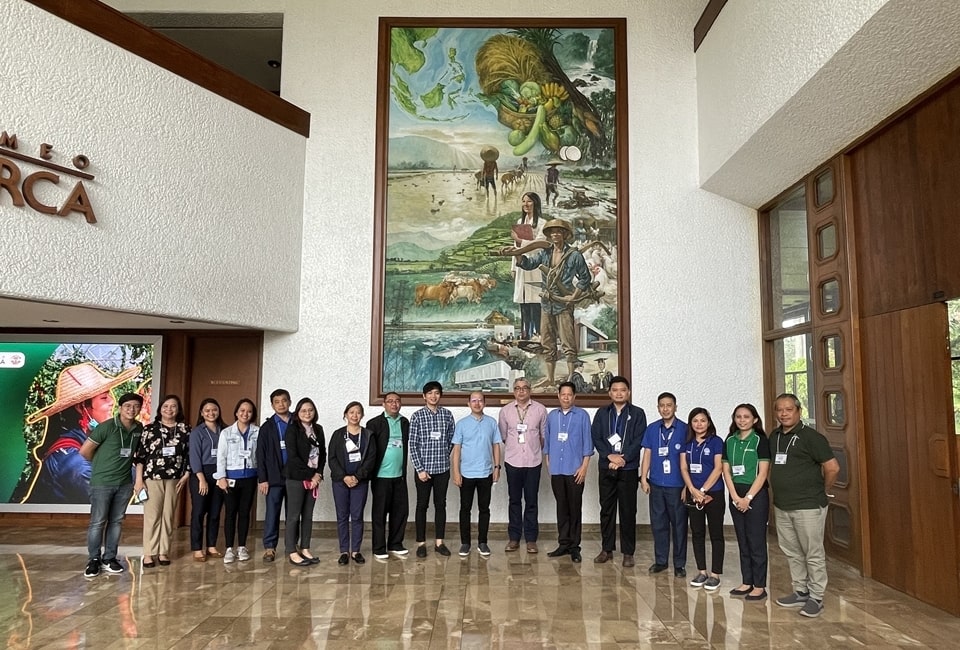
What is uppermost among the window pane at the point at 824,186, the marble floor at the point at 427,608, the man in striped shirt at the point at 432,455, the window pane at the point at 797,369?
the window pane at the point at 824,186

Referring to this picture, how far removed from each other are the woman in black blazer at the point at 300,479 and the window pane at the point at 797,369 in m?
4.74

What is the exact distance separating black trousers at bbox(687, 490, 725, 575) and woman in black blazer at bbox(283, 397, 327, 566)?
3.26 metres

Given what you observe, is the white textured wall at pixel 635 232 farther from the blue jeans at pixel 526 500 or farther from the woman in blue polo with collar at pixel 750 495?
the woman in blue polo with collar at pixel 750 495

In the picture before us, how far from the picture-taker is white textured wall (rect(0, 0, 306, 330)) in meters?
4.68

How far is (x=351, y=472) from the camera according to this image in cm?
564

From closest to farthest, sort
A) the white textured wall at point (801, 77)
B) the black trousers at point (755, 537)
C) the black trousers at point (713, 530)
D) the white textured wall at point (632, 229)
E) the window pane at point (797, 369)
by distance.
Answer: the white textured wall at point (801, 77) < the black trousers at point (755, 537) < the black trousers at point (713, 530) < the window pane at point (797, 369) < the white textured wall at point (632, 229)

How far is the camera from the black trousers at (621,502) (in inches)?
219

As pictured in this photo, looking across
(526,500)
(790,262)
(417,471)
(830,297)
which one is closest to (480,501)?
(526,500)

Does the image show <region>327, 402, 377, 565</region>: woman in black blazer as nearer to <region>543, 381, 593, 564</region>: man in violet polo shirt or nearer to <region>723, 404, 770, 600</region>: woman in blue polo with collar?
<region>543, 381, 593, 564</region>: man in violet polo shirt

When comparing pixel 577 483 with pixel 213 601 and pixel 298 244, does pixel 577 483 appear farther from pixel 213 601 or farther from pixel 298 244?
pixel 298 244

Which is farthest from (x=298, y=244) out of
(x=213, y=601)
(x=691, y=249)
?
(x=691, y=249)

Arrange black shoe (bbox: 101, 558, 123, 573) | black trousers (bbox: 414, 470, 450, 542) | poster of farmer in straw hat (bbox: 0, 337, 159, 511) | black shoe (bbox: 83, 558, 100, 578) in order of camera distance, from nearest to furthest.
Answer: black shoe (bbox: 83, 558, 100, 578) → black shoe (bbox: 101, 558, 123, 573) → black trousers (bbox: 414, 470, 450, 542) → poster of farmer in straw hat (bbox: 0, 337, 159, 511)

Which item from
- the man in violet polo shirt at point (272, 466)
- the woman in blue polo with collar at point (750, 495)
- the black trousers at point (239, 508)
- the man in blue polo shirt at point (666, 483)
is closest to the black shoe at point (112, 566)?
the black trousers at point (239, 508)

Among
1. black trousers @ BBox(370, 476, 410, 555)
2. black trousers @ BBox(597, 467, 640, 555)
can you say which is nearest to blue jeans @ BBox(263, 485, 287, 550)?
black trousers @ BBox(370, 476, 410, 555)
